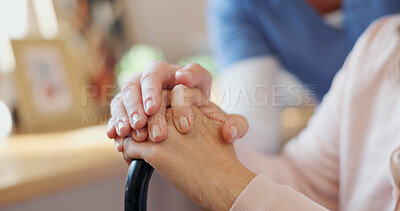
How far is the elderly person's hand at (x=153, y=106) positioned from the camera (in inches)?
21.3

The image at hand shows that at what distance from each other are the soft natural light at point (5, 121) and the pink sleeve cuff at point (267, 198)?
4.02 feet

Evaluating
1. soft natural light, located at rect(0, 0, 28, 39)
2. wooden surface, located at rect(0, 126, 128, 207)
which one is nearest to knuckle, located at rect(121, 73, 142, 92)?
wooden surface, located at rect(0, 126, 128, 207)

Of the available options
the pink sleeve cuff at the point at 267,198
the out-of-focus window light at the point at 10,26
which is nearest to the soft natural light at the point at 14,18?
the out-of-focus window light at the point at 10,26

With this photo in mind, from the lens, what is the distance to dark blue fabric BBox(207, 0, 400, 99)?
1.12 m

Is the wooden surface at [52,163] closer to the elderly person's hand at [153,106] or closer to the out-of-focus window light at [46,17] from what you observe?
the elderly person's hand at [153,106]

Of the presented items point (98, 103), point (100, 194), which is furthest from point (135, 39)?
point (100, 194)

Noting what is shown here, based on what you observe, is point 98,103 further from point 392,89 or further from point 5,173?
point 392,89

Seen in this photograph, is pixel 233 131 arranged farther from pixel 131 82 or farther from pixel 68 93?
pixel 68 93

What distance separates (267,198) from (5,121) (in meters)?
1.32

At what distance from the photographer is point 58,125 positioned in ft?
5.20

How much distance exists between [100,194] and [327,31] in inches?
38.5

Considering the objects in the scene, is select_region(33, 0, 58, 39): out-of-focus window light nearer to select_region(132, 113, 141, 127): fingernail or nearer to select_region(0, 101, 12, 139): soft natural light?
select_region(0, 101, 12, 139): soft natural light

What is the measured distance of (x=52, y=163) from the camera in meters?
1.09

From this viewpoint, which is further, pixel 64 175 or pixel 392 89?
pixel 64 175
